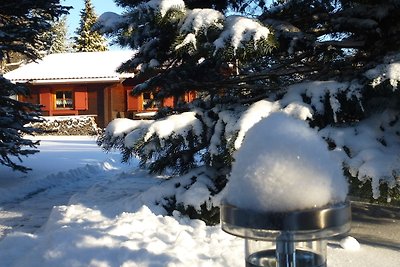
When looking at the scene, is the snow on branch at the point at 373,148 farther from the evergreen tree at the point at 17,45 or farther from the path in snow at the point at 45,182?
the evergreen tree at the point at 17,45

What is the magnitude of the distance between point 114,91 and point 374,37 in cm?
2551

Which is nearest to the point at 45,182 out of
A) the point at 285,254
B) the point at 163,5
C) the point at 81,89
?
the point at 163,5

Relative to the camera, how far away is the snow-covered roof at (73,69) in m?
28.8

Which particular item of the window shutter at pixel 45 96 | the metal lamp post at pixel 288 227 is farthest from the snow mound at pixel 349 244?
the window shutter at pixel 45 96

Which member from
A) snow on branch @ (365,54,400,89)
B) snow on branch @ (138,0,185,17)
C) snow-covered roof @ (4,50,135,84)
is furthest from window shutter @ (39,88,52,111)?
snow on branch @ (365,54,400,89)

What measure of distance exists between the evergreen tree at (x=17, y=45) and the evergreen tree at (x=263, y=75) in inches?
180

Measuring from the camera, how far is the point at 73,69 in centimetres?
3038

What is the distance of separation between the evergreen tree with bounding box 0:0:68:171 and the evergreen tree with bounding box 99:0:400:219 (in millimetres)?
4578

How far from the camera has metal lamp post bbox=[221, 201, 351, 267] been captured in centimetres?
153

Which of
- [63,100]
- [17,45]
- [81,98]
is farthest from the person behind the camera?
[63,100]

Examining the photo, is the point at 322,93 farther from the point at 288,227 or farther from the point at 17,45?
the point at 17,45

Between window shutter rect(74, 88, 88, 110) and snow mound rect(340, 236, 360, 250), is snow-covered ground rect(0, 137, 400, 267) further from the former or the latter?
window shutter rect(74, 88, 88, 110)

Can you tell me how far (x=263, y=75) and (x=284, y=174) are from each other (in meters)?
4.95

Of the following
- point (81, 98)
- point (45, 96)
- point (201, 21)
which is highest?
point (201, 21)
